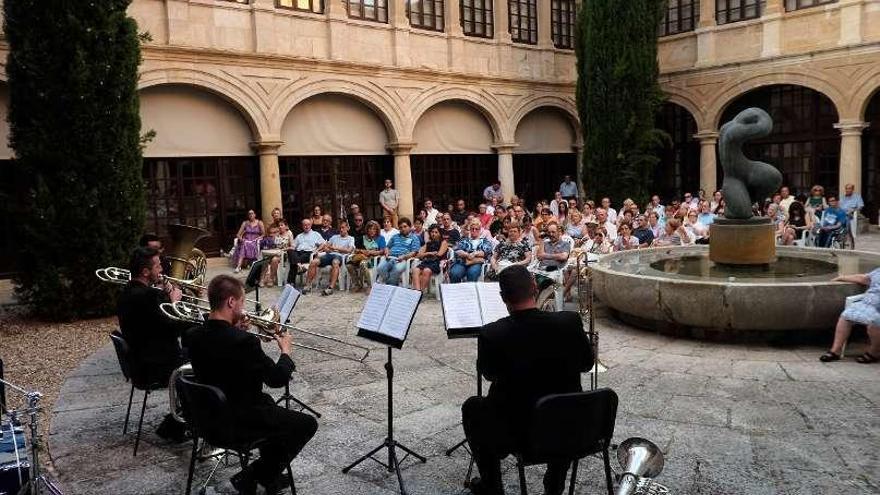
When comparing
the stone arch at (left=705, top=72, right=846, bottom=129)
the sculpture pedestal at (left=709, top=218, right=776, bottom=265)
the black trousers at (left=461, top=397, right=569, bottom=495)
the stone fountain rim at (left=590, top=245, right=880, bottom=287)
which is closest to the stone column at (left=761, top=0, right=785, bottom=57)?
the stone arch at (left=705, top=72, right=846, bottom=129)

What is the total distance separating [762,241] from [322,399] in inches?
222

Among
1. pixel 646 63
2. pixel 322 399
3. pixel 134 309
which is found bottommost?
pixel 322 399

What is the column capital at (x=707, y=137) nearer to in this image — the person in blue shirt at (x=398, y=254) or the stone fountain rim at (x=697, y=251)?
the stone fountain rim at (x=697, y=251)

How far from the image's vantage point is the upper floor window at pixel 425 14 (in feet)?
56.0

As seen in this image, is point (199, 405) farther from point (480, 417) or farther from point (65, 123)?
point (65, 123)

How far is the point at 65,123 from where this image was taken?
355 inches

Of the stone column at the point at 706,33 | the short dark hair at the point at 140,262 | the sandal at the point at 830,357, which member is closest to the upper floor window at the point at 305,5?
the stone column at the point at 706,33

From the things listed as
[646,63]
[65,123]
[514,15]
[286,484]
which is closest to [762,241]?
[286,484]

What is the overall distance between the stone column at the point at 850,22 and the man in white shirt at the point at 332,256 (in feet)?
42.6

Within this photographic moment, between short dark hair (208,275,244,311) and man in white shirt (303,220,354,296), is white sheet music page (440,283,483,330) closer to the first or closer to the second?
short dark hair (208,275,244,311)

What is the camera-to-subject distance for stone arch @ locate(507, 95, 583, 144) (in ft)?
62.6

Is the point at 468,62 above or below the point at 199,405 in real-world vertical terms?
above

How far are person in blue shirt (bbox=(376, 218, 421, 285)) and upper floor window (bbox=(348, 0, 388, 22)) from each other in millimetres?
7285

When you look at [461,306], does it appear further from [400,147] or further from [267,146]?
[400,147]
